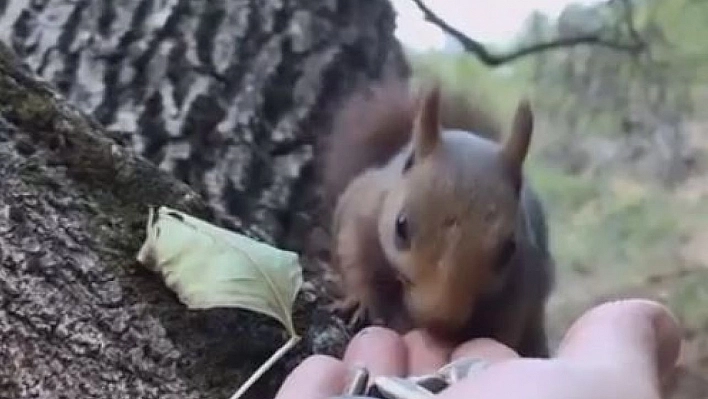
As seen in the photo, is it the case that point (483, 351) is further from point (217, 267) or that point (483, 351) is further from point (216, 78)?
point (216, 78)

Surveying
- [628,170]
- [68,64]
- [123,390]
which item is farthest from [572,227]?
[123,390]

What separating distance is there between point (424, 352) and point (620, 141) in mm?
1825

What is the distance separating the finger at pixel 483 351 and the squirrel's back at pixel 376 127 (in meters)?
0.48

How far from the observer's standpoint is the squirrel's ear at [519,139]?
1.41 metres

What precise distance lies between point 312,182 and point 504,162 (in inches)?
13.5

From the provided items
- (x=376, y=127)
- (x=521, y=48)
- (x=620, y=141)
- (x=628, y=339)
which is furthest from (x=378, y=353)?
(x=620, y=141)

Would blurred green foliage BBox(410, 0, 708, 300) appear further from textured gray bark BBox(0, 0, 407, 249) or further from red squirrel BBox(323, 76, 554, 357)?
red squirrel BBox(323, 76, 554, 357)

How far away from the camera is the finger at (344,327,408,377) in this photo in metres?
1.06

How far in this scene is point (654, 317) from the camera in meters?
1.01

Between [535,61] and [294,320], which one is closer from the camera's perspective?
[294,320]

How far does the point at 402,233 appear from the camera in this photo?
1371mm

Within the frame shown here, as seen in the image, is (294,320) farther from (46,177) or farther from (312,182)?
(312,182)

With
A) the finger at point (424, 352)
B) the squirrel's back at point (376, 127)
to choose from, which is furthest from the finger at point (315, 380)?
the squirrel's back at point (376, 127)

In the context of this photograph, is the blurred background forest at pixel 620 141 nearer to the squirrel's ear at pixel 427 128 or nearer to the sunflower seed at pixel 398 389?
the squirrel's ear at pixel 427 128
